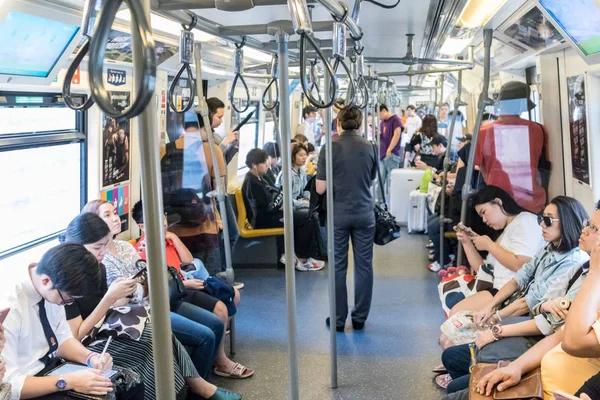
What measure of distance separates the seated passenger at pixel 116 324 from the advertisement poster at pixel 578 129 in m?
2.60

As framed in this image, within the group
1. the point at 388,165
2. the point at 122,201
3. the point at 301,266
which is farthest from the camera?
the point at 388,165

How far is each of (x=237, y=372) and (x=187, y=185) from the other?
1.67 meters

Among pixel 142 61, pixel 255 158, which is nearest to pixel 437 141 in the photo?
pixel 255 158

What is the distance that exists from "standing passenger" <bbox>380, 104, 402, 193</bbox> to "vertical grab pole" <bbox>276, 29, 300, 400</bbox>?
6813 millimetres

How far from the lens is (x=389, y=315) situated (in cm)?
514

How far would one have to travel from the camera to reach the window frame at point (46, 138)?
3.39 metres

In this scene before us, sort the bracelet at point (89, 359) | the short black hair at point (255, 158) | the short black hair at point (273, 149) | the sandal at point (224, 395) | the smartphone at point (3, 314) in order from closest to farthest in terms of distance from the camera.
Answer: the smartphone at point (3, 314), the bracelet at point (89, 359), the sandal at point (224, 395), the short black hair at point (255, 158), the short black hair at point (273, 149)

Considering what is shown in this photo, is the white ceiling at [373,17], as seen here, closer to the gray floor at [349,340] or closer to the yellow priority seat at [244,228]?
the yellow priority seat at [244,228]

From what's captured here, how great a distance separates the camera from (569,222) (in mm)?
3045

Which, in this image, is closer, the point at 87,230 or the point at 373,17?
the point at 87,230

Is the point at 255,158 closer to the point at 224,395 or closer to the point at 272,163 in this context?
the point at 272,163

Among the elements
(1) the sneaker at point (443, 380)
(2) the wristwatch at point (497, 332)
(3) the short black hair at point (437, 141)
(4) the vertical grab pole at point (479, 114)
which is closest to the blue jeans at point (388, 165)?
(3) the short black hair at point (437, 141)

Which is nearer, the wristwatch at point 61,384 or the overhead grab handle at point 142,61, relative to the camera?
the overhead grab handle at point 142,61

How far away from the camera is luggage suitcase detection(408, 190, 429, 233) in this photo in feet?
27.2
